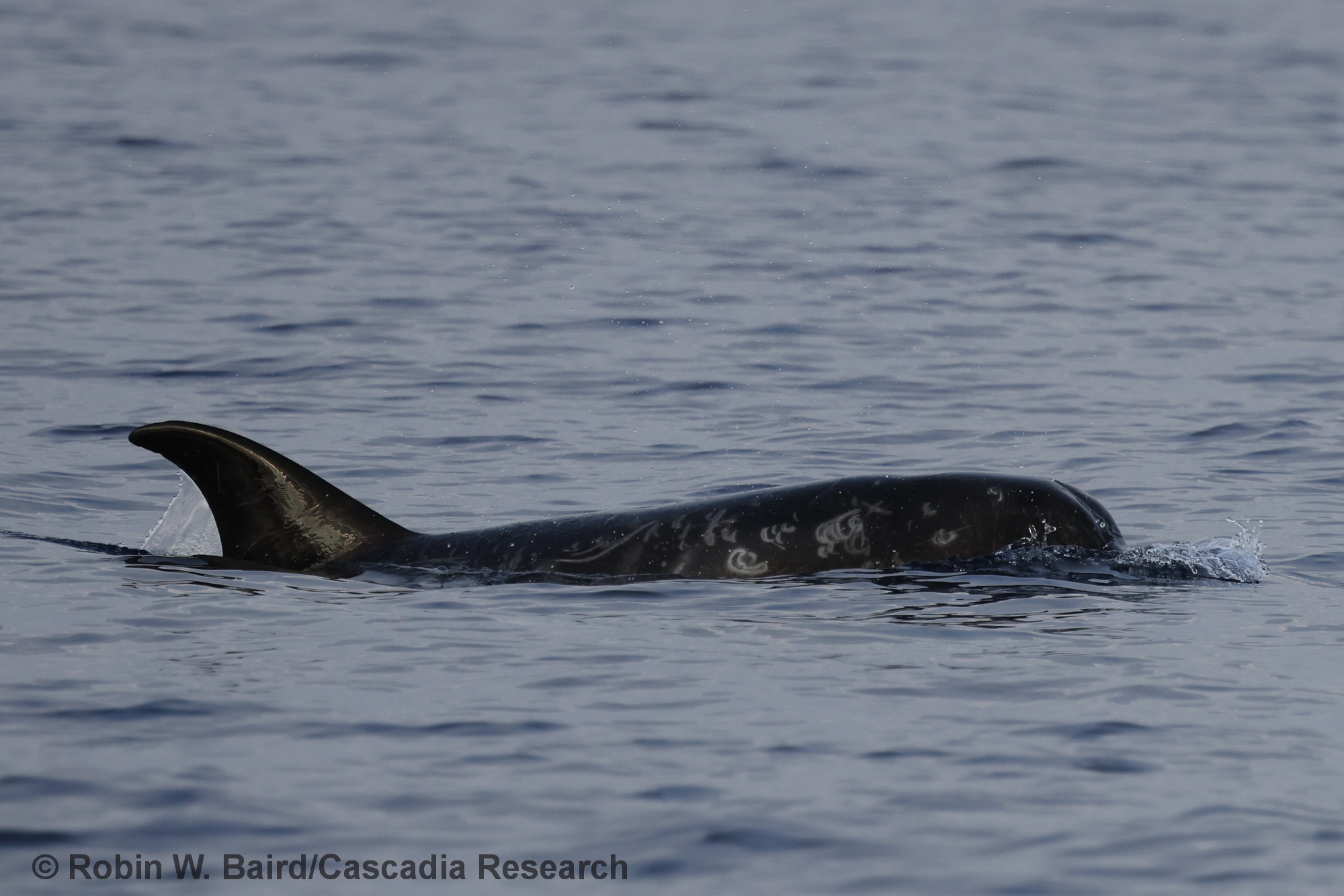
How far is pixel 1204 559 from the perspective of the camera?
12.2 metres

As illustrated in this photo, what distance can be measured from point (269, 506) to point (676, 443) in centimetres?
566

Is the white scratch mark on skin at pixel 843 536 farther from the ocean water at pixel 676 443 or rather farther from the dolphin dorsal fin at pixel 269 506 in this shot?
the dolphin dorsal fin at pixel 269 506

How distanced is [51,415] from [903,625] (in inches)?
383

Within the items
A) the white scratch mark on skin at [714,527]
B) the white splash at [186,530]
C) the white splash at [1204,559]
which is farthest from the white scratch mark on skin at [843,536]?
the white splash at [186,530]

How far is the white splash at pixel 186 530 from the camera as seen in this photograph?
1243 cm

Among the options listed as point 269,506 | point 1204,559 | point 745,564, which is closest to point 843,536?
point 745,564

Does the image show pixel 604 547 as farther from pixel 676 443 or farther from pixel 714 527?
pixel 676 443

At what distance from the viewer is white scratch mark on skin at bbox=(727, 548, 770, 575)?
11359mm

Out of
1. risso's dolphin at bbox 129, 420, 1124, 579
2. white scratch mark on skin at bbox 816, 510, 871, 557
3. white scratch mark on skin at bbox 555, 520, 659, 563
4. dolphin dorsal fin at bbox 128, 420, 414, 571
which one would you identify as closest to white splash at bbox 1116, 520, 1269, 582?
risso's dolphin at bbox 129, 420, 1124, 579

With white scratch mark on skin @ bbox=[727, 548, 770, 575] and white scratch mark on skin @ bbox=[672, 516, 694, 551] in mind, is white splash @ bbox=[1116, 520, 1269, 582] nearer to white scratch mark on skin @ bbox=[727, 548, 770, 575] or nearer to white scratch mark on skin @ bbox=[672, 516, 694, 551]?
white scratch mark on skin @ bbox=[727, 548, 770, 575]

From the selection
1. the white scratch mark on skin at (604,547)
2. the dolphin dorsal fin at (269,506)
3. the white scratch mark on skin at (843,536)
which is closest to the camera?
the white scratch mark on skin at (843,536)

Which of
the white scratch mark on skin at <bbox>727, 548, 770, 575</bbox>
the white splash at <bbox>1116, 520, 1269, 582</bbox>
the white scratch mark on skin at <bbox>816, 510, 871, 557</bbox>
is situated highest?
the white scratch mark on skin at <bbox>816, 510, 871, 557</bbox>

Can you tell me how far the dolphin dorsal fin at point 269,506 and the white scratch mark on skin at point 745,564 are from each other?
86.0 inches

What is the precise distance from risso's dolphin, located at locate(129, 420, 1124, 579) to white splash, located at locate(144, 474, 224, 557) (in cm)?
27
